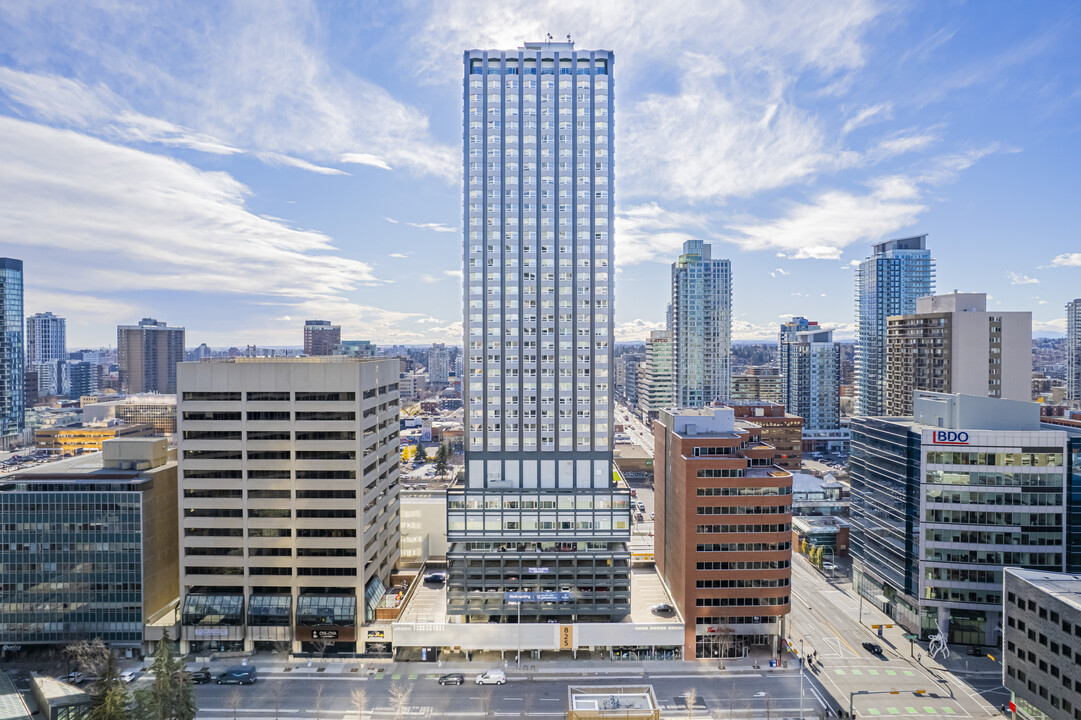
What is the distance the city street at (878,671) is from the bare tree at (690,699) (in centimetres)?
1669

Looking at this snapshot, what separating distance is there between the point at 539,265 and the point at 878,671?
72.9 meters

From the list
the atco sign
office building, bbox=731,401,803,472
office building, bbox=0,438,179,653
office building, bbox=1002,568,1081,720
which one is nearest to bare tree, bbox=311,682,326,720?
office building, bbox=0,438,179,653

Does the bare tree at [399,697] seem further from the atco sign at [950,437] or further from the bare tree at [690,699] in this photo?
the atco sign at [950,437]

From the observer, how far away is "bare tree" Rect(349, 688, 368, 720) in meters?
70.6

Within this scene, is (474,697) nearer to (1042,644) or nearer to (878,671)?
(878,671)

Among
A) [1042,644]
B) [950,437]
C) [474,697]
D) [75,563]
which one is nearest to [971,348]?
[950,437]

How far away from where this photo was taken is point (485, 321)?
98.8 metres

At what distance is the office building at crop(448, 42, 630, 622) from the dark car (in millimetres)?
38751

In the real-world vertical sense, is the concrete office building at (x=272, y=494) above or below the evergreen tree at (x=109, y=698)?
above

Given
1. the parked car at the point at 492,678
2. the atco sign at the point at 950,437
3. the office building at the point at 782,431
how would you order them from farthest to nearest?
the office building at the point at 782,431 < the atco sign at the point at 950,437 < the parked car at the point at 492,678

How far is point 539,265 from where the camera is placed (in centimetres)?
9831

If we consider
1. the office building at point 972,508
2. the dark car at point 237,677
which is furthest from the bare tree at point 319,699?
the office building at point 972,508

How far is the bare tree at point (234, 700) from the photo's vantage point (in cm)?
7196

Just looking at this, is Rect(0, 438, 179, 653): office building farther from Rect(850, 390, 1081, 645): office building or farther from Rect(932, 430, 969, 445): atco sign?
Rect(932, 430, 969, 445): atco sign
